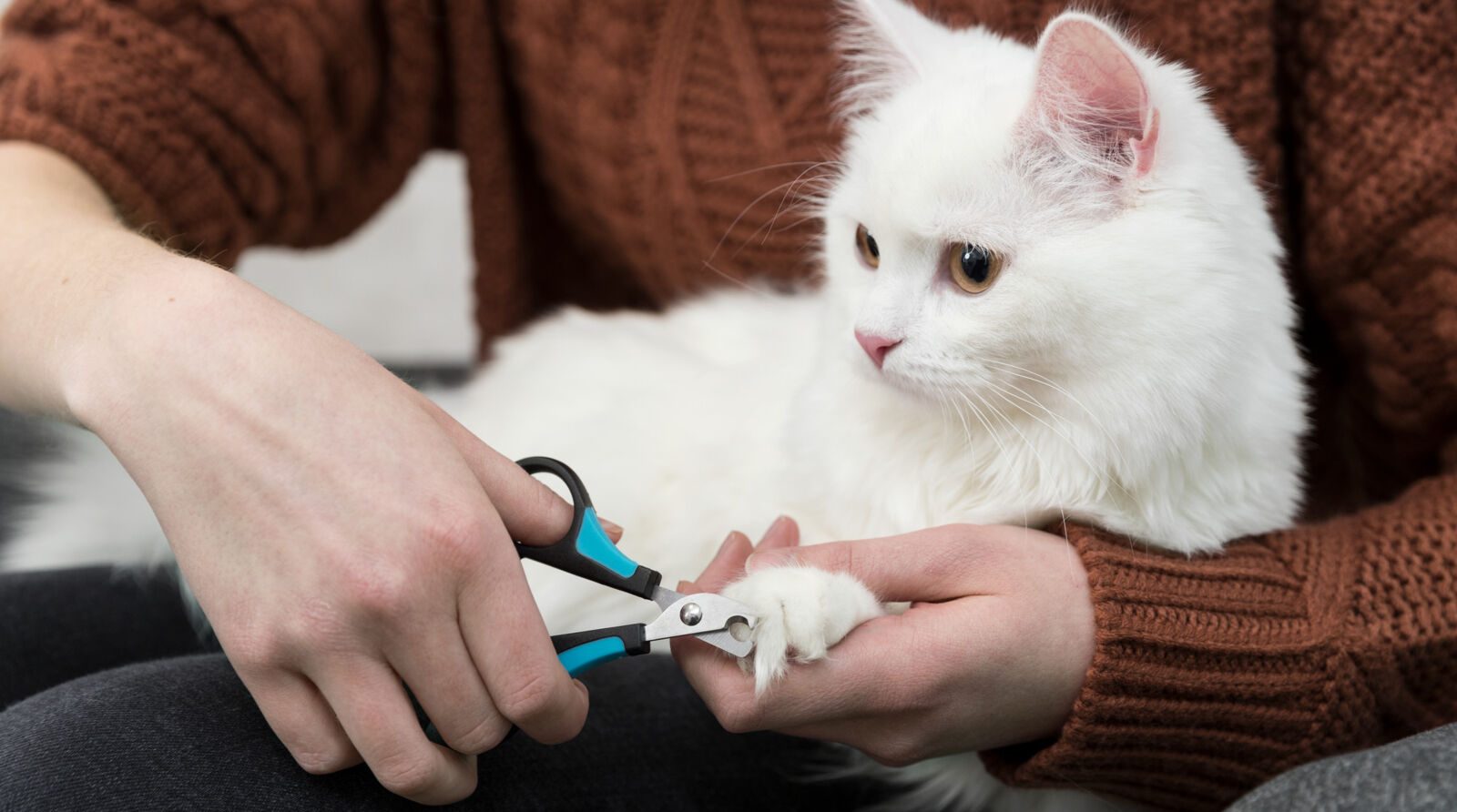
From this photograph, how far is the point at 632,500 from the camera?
34.7 inches

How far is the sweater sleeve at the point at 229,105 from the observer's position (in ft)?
2.78

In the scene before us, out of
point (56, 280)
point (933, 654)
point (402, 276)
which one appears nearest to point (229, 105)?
point (56, 280)

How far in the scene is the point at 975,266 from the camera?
2.17 ft

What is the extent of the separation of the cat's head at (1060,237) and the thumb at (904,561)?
0.32 ft

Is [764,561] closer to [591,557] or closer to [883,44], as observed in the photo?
[591,557]

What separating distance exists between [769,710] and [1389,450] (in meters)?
0.73

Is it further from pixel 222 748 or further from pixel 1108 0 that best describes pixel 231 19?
pixel 1108 0

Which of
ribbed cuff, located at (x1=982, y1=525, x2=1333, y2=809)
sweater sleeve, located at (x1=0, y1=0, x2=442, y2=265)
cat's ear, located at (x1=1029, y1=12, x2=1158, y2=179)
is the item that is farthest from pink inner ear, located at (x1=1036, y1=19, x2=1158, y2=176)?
sweater sleeve, located at (x1=0, y1=0, x2=442, y2=265)

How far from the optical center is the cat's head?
644 millimetres

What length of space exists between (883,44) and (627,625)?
18.6 inches

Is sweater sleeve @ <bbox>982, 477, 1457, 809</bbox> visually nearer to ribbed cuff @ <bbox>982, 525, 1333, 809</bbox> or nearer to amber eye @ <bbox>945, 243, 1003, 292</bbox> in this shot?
ribbed cuff @ <bbox>982, 525, 1333, 809</bbox>

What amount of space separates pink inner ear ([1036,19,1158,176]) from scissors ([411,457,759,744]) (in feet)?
1.21

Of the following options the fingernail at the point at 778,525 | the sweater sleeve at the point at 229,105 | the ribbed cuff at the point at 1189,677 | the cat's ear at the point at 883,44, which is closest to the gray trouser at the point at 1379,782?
the ribbed cuff at the point at 1189,677

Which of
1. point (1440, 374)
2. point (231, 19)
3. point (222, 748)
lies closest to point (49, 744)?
point (222, 748)
